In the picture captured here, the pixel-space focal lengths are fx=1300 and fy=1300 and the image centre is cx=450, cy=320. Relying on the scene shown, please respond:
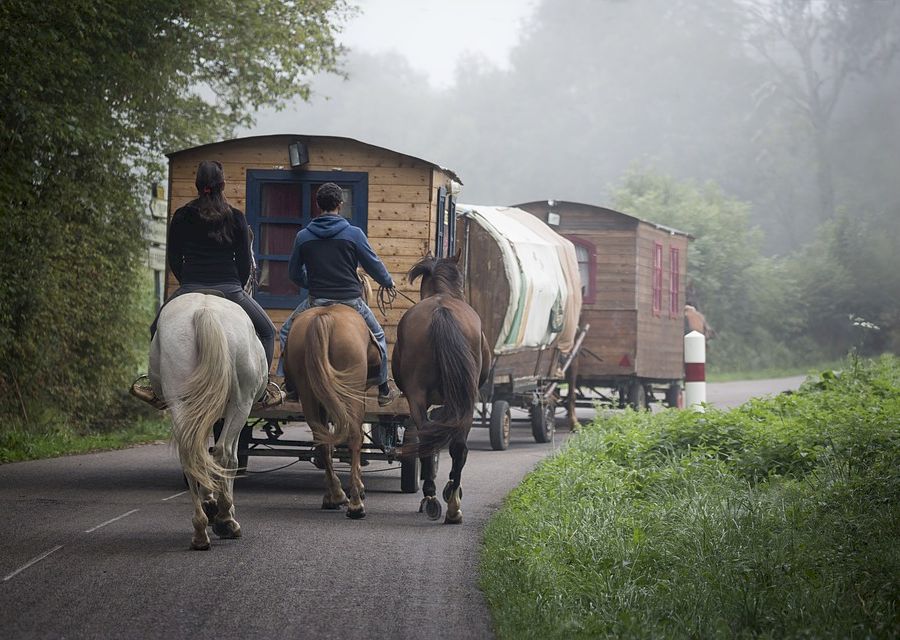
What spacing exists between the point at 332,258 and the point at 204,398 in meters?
2.29

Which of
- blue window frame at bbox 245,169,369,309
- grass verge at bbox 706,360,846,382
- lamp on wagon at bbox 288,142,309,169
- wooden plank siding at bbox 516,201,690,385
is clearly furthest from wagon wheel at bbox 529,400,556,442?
grass verge at bbox 706,360,846,382

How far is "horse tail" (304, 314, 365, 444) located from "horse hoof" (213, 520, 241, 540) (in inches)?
48.5

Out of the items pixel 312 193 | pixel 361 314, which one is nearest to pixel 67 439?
pixel 312 193

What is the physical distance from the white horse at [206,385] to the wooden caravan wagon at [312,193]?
3.30 metres

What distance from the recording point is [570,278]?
61.6 feet

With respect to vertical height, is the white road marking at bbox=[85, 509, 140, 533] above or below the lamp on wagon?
below

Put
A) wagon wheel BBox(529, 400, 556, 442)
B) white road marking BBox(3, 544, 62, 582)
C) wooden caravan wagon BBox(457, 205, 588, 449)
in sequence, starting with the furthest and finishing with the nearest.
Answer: wagon wheel BBox(529, 400, 556, 442), wooden caravan wagon BBox(457, 205, 588, 449), white road marking BBox(3, 544, 62, 582)

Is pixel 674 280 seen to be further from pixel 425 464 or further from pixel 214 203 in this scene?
pixel 214 203

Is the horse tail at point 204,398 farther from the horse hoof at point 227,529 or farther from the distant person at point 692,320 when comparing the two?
the distant person at point 692,320

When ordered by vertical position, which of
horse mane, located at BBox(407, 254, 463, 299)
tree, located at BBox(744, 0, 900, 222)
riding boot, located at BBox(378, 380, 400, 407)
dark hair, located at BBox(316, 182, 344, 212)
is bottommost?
riding boot, located at BBox(378, 380, 400, 407)

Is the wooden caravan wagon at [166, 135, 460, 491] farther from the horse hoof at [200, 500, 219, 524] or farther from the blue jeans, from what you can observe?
the horse hoof at [200, 500, 219, 524]

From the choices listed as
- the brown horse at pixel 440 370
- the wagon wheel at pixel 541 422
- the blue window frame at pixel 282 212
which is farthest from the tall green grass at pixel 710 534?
the wagon wheel at pixel 541 422

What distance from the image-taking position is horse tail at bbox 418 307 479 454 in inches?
376

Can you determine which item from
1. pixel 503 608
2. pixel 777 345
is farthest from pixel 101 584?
pixel 777 345
